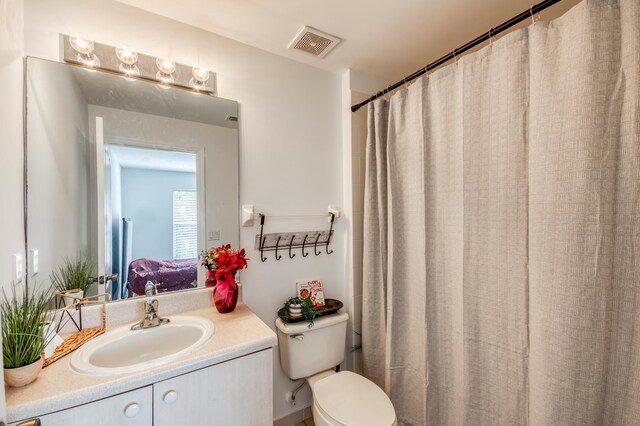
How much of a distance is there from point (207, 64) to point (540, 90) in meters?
1.57

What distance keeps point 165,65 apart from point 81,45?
325 millimetres

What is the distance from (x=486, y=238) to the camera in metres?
1.19

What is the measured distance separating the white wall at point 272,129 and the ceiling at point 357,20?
81mm

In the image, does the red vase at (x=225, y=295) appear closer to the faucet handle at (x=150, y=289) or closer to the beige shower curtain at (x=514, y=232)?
the faucet handle at (x=150, y=289)

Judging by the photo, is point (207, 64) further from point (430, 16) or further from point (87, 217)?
point (430, 16)

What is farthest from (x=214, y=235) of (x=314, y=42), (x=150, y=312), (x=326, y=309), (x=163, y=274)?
(x=314, y=42)

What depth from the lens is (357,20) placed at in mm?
1410

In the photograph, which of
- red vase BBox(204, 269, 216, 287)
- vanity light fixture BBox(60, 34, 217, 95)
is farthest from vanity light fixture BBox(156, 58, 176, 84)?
red vase BBox(204, 269, 216, 287)

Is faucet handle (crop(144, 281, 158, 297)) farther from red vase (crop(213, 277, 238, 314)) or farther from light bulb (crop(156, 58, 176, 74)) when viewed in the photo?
light bulb (crop(156, 58, 176, 74))

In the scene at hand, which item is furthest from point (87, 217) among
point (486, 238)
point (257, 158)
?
point (486, 238)

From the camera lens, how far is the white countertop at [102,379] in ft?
2.49

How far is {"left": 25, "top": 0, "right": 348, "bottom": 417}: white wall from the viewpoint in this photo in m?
1.33

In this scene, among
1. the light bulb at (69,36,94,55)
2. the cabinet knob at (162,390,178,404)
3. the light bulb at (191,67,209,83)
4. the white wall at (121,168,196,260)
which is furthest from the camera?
the light bulb at (191,67,209,83)

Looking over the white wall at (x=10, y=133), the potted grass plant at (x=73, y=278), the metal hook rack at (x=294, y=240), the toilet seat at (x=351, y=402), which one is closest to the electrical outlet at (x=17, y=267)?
the white wall at (x=10, y=133)
